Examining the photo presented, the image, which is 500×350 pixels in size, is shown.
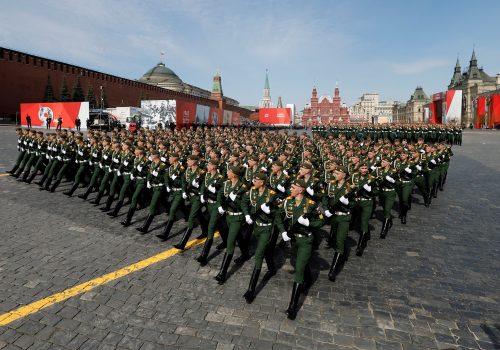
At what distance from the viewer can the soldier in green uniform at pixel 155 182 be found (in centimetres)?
785

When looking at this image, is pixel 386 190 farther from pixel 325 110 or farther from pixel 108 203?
pixel 325 110

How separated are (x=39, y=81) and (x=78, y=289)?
56.8 m

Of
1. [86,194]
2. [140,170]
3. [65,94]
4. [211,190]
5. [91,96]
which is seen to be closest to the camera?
[211,190]

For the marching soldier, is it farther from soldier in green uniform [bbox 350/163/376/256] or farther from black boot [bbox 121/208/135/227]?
black boot [bbox 121/208/135/227]

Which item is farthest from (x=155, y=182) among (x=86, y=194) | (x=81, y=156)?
(x=81, y=156)

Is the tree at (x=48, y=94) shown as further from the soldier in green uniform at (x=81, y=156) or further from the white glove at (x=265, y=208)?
the white glove at (x=265, y=208)

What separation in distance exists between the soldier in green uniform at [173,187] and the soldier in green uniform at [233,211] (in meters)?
1.63

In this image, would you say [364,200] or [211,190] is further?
[364,200]

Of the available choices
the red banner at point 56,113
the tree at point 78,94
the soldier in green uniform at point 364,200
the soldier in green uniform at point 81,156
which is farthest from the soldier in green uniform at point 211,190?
the tree at point 78,94

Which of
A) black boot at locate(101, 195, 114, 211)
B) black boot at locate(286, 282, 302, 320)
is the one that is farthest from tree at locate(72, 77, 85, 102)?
black boot at locate(286, 282, 302, 320)

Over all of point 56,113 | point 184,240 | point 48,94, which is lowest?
point 184,240

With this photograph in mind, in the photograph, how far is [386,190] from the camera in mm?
8164

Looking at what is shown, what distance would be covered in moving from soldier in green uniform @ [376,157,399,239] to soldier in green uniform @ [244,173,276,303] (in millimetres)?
3685

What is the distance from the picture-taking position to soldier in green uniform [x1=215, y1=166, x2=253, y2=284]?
5.67m
